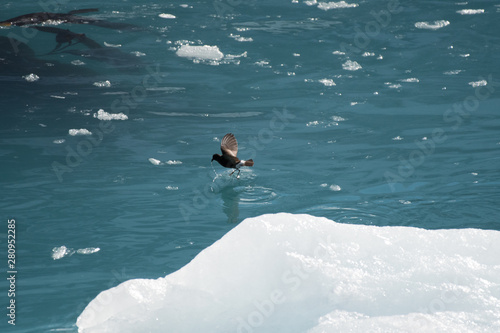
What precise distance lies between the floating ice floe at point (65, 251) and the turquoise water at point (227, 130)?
0.04 meters

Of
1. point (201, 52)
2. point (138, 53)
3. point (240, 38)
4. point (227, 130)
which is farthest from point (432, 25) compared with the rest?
point (227, 130)

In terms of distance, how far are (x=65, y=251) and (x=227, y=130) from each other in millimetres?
2358

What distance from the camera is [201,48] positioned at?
8320mm

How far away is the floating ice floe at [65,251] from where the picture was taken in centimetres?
418

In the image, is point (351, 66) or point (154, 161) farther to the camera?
point (351, 66)

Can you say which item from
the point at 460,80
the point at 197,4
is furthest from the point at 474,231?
the point at 197,4

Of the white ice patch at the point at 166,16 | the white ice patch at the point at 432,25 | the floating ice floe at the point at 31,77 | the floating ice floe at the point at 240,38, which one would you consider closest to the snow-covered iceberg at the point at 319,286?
the floating ice floe at the point at 31,77

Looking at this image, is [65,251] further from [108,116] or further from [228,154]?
[108,116]

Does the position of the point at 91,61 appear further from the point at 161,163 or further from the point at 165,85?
the point at 161,163

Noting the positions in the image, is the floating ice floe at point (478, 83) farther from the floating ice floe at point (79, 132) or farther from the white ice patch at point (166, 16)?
the white ice patch at point (166, 16)

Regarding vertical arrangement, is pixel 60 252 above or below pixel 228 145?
below

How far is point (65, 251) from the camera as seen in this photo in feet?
13.9

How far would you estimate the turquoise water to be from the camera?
4.49 metres

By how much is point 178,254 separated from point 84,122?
2.56 metres
